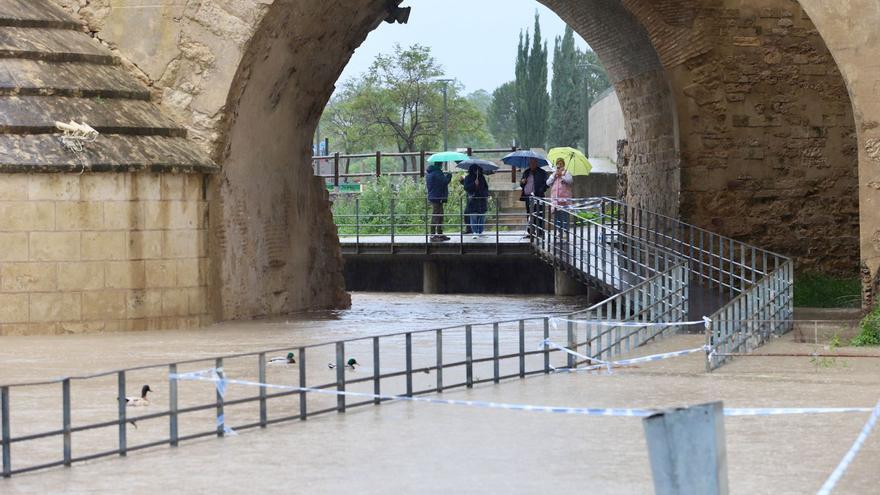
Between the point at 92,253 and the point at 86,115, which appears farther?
the point at 86,115

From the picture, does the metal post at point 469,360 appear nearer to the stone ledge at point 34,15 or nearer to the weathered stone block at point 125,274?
the weathered stone block at point 125,274

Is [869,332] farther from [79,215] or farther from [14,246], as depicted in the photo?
[14,246]

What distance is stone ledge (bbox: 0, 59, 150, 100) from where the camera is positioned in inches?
629

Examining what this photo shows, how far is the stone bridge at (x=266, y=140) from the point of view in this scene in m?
15.7

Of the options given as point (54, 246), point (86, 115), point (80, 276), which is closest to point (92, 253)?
point (80, 276)

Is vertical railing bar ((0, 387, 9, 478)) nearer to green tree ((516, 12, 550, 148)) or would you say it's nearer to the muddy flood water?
the muddy flood water

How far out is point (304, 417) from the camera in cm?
949

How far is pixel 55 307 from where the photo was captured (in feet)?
51.7

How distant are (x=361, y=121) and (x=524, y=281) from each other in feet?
108

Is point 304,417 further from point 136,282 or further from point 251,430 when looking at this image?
point 136,282

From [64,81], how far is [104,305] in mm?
2337

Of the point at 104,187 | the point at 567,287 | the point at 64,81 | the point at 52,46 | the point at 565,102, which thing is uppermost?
the point at 565,102

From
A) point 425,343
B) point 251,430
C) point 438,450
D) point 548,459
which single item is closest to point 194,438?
point 251,430

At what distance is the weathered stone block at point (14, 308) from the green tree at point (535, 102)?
47.8 meters
